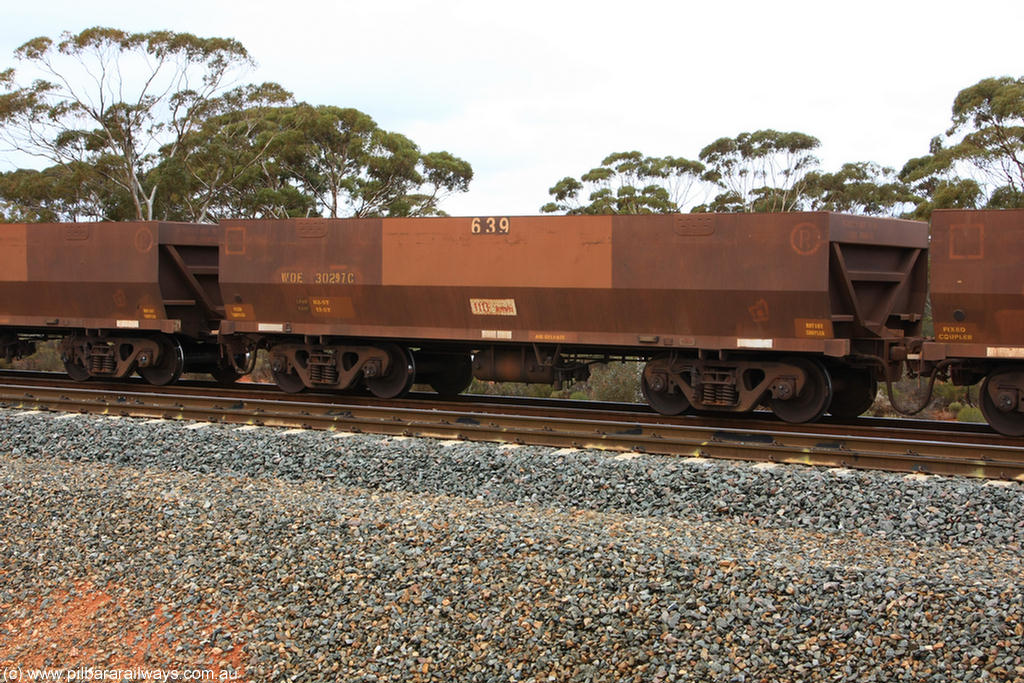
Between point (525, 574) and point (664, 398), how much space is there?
630 cm

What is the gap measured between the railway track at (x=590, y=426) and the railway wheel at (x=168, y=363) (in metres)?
0.50

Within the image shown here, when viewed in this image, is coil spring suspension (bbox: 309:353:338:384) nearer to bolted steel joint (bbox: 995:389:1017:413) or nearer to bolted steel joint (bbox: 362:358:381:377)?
bolted steel joint (bbox: 362:358:381:377)

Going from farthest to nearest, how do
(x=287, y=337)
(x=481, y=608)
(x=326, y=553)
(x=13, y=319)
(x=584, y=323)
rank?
1. (x=13, y=319)
2. (x=287, y=337)
3. (x=584, y=323)
4. (x=326, y=553)
5. (x=481, y=608)

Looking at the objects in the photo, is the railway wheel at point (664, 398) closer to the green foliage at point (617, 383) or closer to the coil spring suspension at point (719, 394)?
the coil spring suspension at point (719, 394)

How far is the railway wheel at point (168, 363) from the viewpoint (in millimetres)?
15461

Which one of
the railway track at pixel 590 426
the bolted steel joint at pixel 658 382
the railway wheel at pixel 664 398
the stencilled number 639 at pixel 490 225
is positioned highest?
the stencilled number 639 at pixel 490 225

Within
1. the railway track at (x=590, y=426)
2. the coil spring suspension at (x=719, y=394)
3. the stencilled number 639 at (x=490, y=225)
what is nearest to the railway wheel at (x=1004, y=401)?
the railway track at (x=590, y=426)

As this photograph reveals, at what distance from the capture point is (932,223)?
10.4 m

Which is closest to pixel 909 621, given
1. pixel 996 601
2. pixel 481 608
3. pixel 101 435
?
pixel 996 601

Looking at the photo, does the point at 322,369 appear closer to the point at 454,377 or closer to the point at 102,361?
the point at 454,377

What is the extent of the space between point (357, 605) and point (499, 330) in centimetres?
675

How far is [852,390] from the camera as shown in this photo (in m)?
12.4

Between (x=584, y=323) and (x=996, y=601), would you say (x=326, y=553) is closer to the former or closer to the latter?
(x=996, y=601)

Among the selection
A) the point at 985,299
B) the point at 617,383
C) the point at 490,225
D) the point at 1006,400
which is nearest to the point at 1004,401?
the point at 1006,400
